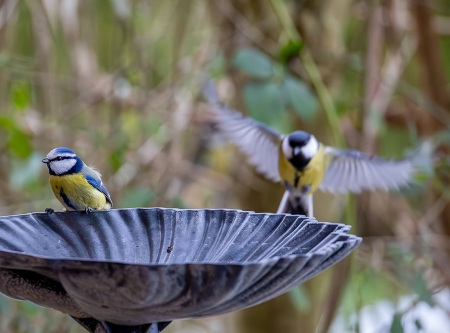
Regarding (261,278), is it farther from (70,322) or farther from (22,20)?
(22,20)

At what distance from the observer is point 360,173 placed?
7.34 feet

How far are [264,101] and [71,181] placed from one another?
70 cm

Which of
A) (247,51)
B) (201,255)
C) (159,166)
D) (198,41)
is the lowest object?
(201,255)

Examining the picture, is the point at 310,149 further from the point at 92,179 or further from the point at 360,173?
the point at 92,179

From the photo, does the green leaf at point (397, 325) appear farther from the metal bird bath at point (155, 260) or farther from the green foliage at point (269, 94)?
the metal bird bath at point (155, 260)

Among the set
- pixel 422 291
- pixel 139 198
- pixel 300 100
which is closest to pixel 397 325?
pixel 422 291

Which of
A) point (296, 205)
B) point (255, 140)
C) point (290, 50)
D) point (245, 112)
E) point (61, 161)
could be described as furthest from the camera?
point (245, 112)

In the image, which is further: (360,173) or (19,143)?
(360,173)

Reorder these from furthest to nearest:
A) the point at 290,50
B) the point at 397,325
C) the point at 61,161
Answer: the point at 290,50 → the point at 397,325 → the point at 61,161

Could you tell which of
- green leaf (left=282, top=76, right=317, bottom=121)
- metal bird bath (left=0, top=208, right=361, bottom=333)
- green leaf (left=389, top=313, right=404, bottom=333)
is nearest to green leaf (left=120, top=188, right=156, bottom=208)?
green leaf (left=282, top=76, right=317, bottom=121)

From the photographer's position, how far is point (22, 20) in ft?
11.6

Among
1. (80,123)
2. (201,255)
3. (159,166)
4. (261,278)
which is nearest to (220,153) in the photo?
(159,166)

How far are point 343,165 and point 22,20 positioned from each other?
7.05 ft

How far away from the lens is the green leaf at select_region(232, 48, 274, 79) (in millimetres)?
1976
